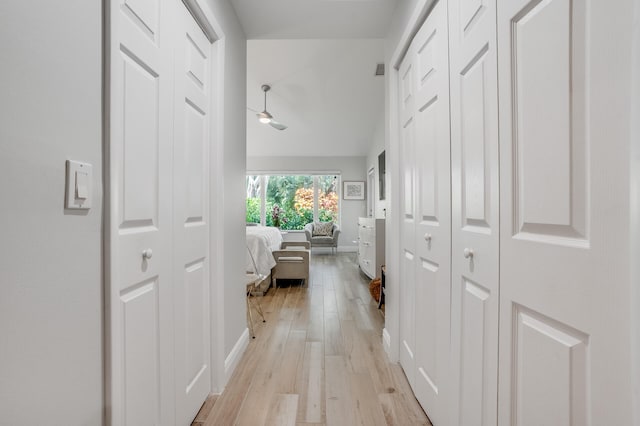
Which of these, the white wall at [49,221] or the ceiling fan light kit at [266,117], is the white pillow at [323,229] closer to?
the ceiling fan light kit at [266,117]

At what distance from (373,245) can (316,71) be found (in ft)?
9.24

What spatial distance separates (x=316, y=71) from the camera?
185 inches

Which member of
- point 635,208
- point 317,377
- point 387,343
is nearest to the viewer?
point 635,208

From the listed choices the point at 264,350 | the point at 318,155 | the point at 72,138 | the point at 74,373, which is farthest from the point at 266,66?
the point at 74,373

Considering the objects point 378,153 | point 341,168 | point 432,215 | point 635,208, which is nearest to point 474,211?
point 432,215

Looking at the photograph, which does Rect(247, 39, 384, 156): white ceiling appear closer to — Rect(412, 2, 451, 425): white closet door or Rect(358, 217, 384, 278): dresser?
Rect(358, 217, 384, 278): dresser

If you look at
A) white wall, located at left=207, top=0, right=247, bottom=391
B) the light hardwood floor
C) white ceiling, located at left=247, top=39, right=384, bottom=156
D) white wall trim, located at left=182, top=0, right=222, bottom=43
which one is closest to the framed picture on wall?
white ceiling, located at left=247, top=39, right=384, bottom=156

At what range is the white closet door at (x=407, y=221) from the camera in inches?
68.8

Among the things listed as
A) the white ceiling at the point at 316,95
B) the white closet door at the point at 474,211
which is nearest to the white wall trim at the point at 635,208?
the white closet door at the point at 474,211

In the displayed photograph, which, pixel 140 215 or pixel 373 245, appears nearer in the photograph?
pixel 140 215

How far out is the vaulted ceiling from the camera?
84.0 inches

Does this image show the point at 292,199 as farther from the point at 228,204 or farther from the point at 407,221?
the point at 407,221

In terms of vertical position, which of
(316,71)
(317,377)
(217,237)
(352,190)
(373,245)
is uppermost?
(316,71)

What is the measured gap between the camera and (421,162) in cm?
161
